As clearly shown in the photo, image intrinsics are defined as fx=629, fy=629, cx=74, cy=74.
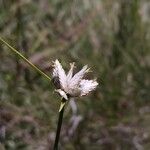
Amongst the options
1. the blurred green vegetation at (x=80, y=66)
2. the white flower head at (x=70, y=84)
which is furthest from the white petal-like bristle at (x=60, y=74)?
the blurred green vegetation at (x=80, y=66)

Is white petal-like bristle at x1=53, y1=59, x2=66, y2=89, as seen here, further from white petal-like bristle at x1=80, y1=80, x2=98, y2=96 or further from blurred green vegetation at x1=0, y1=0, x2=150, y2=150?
blurred green vegetation at x1=0, y1=0, x2=150, y2=150

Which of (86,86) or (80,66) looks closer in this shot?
(86,86)

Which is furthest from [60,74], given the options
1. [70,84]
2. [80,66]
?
[80,66]

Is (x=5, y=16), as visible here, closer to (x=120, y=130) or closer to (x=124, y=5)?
(x=124, y=5)

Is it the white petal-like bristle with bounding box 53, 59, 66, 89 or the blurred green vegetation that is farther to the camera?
the blurred green vegetation

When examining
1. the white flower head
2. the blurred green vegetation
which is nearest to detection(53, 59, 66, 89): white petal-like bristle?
the white flower head

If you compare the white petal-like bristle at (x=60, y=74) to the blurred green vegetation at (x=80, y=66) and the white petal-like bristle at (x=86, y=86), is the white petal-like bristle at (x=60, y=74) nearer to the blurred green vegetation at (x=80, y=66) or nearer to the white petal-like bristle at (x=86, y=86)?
the white petal-like bristle at (x=86, y=86)

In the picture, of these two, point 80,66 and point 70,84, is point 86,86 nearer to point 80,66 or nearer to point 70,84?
point 70,84

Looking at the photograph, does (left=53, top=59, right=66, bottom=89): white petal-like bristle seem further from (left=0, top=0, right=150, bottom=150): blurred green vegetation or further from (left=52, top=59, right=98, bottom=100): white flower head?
(left=0, top=0, right=150, bottom=150): blurred green vegetation

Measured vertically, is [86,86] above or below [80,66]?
below

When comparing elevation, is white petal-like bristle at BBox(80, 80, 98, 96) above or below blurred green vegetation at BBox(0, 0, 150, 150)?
below
